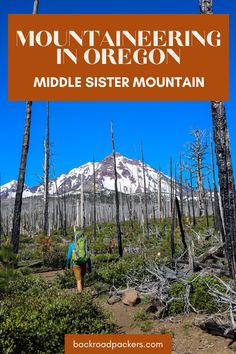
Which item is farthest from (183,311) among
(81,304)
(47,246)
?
(47,246)

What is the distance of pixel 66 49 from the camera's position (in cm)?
642

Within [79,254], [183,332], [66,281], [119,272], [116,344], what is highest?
[79,254]

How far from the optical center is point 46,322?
6832 millimetres

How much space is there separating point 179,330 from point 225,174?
341cm

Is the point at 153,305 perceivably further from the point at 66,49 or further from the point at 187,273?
the point at 66,49

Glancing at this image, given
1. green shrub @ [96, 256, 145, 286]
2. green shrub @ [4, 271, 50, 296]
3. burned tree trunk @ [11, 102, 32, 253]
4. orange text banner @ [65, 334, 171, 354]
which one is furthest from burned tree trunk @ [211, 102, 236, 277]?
burned tree trunk @ [11, 102, 32, 253]

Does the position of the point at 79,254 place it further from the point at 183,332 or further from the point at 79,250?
the point at 183,332

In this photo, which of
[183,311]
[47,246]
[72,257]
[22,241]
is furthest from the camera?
[22,241]

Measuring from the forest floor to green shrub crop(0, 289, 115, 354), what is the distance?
2.36 feet

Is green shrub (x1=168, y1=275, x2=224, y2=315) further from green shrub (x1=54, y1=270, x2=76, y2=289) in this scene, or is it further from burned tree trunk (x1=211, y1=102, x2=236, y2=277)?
green shrub (x1=54, y1=270, x2=76, y2=289)

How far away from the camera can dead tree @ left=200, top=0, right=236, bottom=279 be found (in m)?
8.88

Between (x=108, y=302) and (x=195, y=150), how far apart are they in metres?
32.5

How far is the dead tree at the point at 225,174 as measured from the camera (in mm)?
8883

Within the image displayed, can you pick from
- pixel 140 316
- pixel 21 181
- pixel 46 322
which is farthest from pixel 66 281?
pixel 46 322
